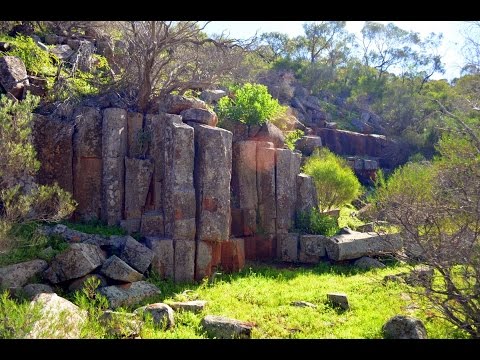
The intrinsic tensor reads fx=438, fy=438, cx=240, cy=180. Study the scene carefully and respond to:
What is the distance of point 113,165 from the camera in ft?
33.9

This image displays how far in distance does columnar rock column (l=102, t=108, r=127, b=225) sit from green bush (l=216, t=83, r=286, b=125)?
3.19 meters

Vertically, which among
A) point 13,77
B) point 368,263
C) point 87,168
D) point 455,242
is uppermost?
point 13,77

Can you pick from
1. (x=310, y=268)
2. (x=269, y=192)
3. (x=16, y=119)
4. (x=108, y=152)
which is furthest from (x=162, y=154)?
(x=310, y=268)

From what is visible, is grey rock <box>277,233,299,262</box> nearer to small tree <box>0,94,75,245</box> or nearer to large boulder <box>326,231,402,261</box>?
large boulder <box>326,231,402,261</box>

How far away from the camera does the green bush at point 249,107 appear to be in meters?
12.3

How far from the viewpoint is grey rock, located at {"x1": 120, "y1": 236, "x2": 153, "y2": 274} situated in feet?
28.9

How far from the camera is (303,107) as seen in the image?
29.1 meters

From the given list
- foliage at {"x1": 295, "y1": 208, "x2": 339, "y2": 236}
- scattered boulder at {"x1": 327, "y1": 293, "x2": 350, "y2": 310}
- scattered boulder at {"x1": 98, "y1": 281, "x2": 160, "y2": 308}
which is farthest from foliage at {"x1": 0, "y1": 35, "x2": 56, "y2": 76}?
scattered boulder at {"x1": 327, "y1": 293, "x2": 350, "y2": 310}

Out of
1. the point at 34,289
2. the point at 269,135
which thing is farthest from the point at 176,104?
the point at 34,289

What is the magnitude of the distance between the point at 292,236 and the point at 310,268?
979 millimetres

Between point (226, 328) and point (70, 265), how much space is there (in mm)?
3427

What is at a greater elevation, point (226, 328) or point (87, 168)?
point (87, 168)

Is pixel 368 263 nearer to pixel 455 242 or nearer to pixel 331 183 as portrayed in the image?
pixel 331 183

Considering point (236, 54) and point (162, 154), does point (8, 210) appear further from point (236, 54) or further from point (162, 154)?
point (236, 54)
